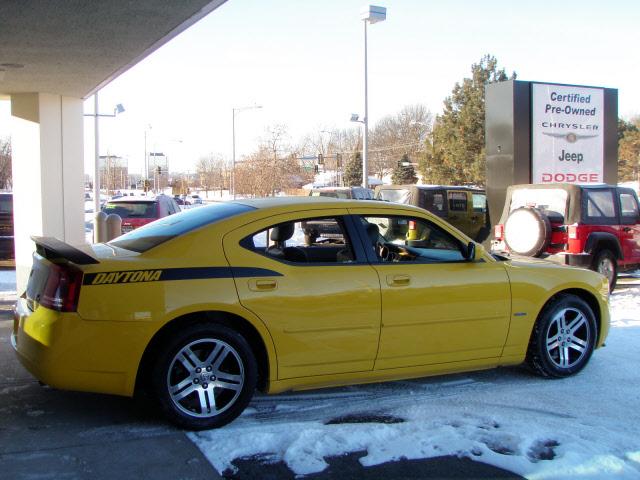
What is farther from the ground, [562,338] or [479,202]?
[479,202]

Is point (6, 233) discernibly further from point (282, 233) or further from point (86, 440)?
point (86, 440)

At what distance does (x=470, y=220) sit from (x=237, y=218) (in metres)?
11.9

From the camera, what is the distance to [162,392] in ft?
14.1

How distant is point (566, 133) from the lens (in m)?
15.9

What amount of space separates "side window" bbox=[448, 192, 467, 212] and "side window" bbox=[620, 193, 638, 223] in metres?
4.70

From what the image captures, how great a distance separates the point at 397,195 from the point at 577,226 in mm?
5267

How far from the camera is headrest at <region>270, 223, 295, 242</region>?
5000 millimetres

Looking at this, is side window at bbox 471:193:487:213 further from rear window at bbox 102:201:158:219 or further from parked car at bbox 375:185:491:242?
rear window at bbox 102:201:158:219

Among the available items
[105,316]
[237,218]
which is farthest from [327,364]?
[105,316]

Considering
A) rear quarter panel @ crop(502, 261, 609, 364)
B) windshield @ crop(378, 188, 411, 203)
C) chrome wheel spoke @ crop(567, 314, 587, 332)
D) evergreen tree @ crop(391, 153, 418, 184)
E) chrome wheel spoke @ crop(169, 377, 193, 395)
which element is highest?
evergreen tree @ crop(391, 153, 418, 184)

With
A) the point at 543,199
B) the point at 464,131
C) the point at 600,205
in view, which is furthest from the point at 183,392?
the point at 464,131

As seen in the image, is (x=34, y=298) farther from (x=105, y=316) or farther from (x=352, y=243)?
(x=352, y=243)

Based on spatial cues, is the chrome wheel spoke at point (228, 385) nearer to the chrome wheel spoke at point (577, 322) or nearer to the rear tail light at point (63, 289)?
the rear tail light at point (63, 289)

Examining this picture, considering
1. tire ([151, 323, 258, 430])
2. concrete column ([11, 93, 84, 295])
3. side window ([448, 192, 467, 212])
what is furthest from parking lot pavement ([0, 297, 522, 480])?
side window ([448, 192, 467, 212])
